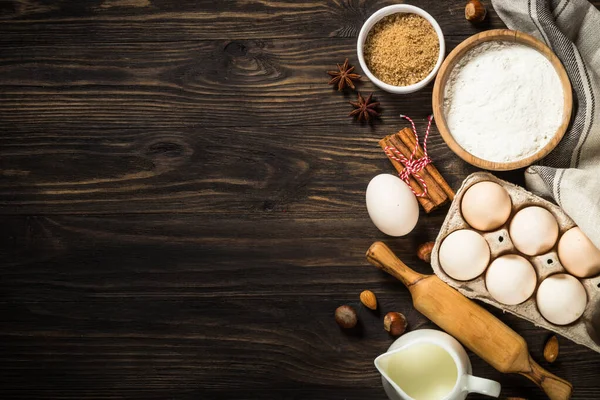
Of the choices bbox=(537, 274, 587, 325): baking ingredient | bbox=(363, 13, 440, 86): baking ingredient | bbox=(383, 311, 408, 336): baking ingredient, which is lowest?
bbox=(383, 311, 408, 336): baking ingredient

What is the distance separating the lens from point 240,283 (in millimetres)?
1269

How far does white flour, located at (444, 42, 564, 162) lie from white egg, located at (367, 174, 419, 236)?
5.4 inches

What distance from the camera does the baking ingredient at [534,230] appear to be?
1060 millimetres

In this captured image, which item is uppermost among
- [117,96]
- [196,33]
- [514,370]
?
[196,33]

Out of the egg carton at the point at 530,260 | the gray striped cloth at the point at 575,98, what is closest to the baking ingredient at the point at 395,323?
the egg carton at the point at 530,260

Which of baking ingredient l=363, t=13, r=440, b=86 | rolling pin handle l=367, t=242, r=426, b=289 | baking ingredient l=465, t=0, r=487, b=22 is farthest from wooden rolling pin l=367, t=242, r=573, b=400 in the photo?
baking ingredient l=465, t=0, r=487, b=22

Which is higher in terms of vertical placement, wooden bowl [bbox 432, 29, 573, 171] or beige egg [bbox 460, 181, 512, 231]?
wooden bowl [bbox 432, 29, 573, 171]

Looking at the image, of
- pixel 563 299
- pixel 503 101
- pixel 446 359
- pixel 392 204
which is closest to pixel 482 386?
pixel 446 359

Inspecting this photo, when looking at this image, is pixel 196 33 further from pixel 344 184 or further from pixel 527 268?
pixel 527 268

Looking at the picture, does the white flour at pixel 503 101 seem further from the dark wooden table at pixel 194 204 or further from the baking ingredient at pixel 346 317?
the baking ingredient at pixel 346 317

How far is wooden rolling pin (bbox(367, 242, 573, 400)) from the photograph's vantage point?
3.62ft

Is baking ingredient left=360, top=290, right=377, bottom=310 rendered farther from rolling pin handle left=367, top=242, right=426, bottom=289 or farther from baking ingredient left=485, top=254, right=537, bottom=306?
baking ingredient left=485, top=254, right=537, bottom=306

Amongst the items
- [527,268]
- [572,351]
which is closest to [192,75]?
[527,268]

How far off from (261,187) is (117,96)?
362 mm
